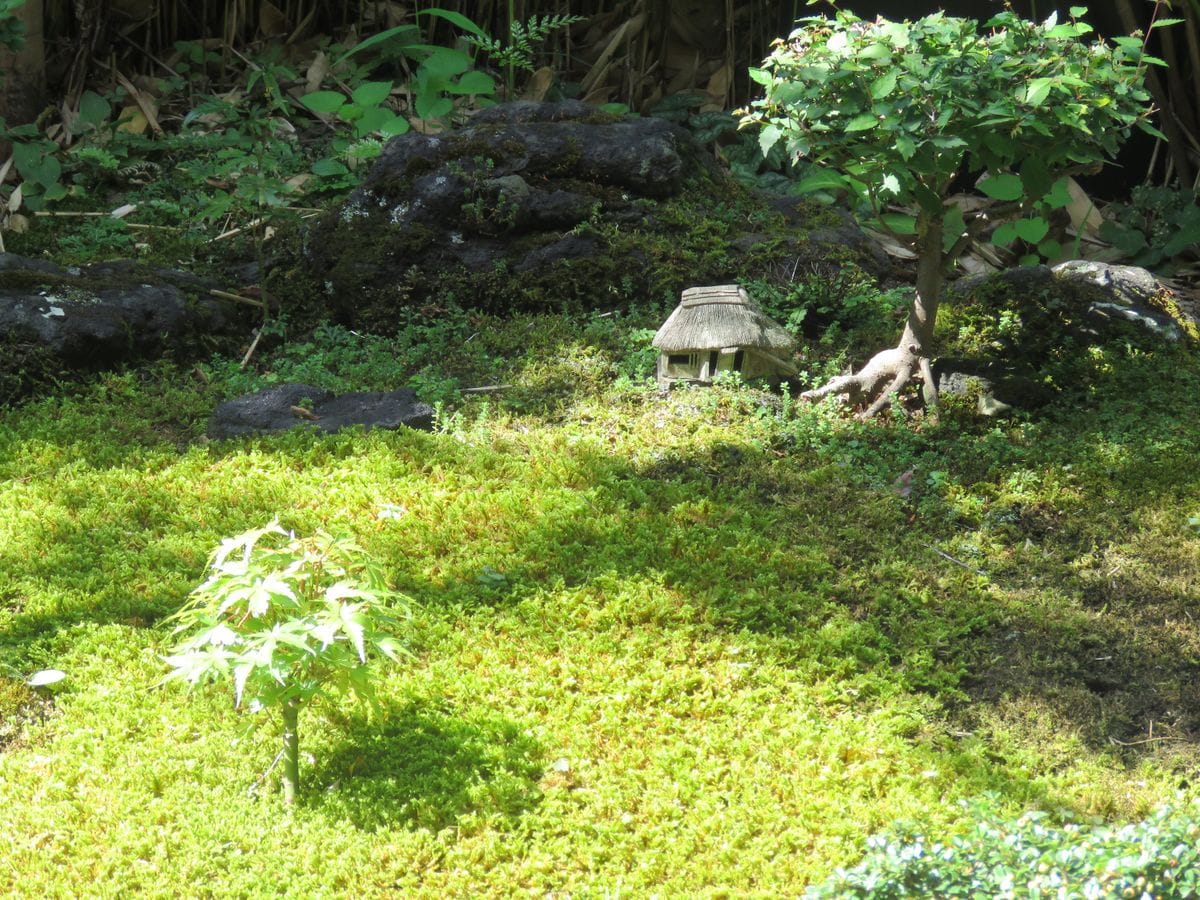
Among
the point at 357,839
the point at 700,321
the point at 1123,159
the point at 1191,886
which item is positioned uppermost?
the point at 1123,159

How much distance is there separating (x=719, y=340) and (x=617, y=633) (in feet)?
5.67

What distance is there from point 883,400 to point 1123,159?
15.1ft

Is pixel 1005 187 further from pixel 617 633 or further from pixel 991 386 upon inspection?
pixel 617 633

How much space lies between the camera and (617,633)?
4055 mm

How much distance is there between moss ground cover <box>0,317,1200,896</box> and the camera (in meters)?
3.25

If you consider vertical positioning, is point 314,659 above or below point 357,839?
above

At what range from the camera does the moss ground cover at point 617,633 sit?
3246 mm

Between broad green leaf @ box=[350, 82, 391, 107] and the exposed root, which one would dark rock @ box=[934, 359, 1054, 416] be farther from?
broad green leaf @ box=[350, 82, 391, 107]

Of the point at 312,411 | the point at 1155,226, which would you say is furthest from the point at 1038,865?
the point at 1155,226

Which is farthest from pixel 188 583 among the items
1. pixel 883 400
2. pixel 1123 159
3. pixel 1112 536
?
pixel 1123 159

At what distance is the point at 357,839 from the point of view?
3.21 m

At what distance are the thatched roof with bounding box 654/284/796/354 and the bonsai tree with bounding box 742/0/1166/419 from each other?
710 mm

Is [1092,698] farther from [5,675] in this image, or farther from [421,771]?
[5,675]

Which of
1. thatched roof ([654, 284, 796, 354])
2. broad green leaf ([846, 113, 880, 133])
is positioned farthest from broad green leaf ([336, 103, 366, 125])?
broad green leaf ([846, 113, 880, 133])
